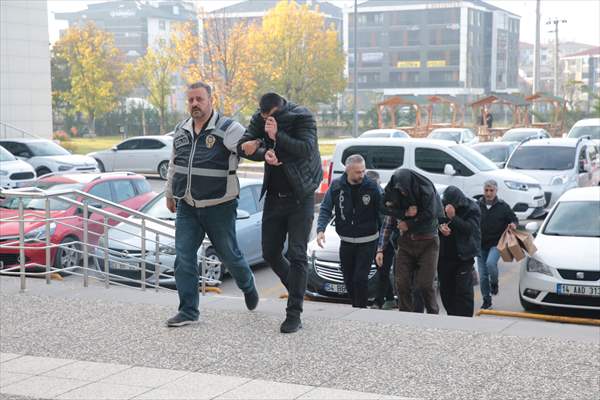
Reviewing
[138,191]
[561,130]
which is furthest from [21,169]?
[561,130]

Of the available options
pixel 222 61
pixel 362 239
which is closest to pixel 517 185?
pixel 362 239

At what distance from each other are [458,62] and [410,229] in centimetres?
10704

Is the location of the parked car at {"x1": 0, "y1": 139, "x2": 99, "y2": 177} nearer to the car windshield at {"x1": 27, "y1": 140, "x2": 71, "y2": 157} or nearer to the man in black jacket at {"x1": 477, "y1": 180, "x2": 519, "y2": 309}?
the car windshield at {"x1": 27, "y1": 140, "x2": 71, "y2": 157}

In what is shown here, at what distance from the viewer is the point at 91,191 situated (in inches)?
585

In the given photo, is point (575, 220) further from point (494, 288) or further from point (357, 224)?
point (357, 224)

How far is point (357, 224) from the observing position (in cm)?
893

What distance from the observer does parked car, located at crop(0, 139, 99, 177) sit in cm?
2608

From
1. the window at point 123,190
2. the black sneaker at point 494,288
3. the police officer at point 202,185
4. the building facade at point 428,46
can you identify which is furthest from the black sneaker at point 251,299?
the building facade at point 428,46

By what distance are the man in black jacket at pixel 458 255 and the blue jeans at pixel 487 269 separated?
6.71ft

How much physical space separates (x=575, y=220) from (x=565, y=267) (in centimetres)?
150

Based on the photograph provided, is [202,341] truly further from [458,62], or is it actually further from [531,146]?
[458,62]

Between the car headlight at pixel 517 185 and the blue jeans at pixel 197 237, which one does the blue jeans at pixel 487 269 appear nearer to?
the blue jeans at pixel 197 237

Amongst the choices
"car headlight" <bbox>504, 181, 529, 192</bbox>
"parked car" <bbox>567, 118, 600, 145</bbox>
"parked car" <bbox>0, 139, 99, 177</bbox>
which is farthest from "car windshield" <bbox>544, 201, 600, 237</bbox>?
"parked car" <bbox>567, 118, 600, 145</bbox>

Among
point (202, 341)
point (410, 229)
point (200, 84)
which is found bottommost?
point (202, 341)
